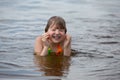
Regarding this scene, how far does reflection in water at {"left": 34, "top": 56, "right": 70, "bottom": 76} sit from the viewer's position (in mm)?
6504

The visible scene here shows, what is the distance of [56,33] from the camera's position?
7586 millimetres

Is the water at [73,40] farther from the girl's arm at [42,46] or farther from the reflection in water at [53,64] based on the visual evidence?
the girl's arm at [42,46]

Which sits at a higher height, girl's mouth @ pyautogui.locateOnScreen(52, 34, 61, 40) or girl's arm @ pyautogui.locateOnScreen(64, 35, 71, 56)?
girl's mouth @ pyautogui.locateOnScreen(52, 34, 61, 40)

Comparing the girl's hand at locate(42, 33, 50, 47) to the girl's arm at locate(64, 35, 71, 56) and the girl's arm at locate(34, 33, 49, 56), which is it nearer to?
the girl's arm at locate(34, 33, 49, 56)

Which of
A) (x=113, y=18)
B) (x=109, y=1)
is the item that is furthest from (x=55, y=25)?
(x=109, y=1)

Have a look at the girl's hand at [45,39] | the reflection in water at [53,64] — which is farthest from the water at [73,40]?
the girl's hand at [45,39]

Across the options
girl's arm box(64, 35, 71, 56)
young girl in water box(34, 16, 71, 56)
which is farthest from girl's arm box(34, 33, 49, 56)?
girl's arm box(64, 35, 71, 56)

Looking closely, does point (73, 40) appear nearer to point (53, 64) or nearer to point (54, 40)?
point (54, 40)

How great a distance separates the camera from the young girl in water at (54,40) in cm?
764

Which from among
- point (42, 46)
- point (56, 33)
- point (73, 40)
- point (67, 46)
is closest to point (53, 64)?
point (56, 33)

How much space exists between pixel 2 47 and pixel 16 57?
104 cm

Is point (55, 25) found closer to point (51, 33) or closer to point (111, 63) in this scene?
point (51, 33)

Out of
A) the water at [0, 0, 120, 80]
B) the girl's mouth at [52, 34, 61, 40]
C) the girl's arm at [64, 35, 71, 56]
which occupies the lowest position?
the water at [0, 0, 120, 80]

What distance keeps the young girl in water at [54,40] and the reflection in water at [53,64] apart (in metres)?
0.17
